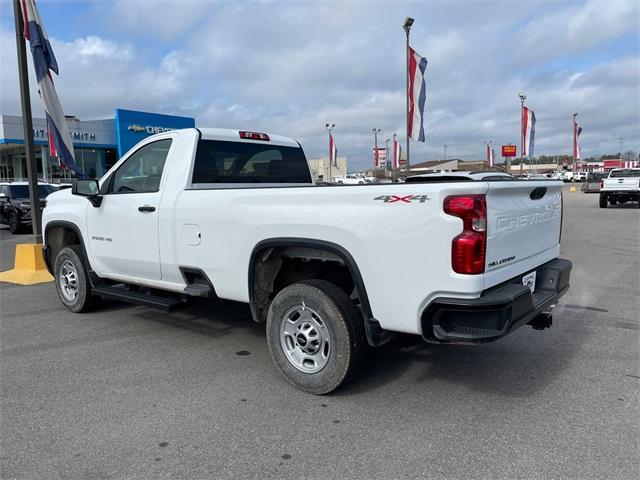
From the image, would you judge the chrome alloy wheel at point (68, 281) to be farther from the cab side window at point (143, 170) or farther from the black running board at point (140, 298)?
the cab side window at point (143, 170)

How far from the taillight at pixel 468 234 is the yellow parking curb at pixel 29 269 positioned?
24.2 ft

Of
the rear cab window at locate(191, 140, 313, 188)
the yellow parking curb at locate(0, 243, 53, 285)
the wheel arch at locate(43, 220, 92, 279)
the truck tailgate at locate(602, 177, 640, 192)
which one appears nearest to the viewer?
the rear cab window at locate(191, 140, 313, 188)

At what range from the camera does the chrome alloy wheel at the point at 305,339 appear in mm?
3721

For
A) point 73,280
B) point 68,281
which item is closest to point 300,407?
point 73,280

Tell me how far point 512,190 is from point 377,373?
183 centimetres

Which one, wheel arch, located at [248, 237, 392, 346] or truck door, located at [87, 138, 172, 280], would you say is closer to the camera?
wheel arch, located at [248, 237, 392, 346]

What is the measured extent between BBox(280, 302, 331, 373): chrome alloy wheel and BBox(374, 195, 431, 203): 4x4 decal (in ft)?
3.36

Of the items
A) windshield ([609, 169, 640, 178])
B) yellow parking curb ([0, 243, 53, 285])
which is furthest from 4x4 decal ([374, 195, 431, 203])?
windshield ([609, 169, 640, 178])

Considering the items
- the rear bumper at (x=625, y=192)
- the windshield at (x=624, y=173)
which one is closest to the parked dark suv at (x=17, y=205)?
the rear bumper at (x=625, y=192)

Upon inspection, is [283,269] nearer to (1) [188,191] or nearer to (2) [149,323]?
(1) [188,191]

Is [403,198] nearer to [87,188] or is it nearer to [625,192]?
[87,188]

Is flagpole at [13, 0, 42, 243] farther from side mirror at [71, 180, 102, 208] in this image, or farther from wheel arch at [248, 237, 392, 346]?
wheel arch at [248, 237, 392, 346]

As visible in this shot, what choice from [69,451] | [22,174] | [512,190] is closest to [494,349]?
[512,190]

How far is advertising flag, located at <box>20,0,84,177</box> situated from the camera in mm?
8382
